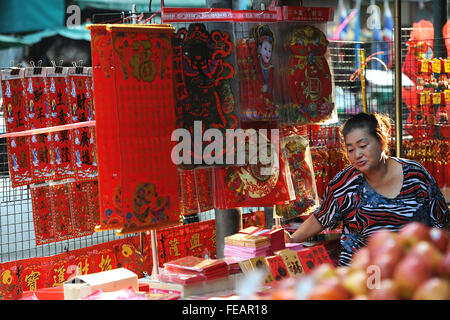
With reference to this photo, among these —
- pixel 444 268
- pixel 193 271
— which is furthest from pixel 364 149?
pixel 444 268

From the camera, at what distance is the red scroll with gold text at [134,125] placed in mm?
2252

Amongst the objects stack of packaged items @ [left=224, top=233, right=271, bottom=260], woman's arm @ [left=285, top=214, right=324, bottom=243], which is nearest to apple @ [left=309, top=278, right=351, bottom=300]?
stack of packaged items @ [left=224, top=233, right=271, bottom=260]

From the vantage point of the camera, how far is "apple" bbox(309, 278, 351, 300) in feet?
4.05

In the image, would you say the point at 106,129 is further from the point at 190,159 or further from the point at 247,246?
the point at 247,246

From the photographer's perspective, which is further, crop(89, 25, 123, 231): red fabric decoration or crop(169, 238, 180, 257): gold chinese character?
crop(169, 238, 180, 257): gold chinese character

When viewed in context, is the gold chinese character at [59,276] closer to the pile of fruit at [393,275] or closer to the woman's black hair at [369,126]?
the woman's black hair at [369,126]

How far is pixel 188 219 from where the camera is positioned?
197 inches

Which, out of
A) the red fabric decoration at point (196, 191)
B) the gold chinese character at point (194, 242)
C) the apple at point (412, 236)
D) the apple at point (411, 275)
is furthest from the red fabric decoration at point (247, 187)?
the apple at point (411, 275)

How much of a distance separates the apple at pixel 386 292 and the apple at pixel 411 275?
0.01 meters

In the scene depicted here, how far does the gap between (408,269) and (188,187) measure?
210 cm

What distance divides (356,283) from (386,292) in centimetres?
7

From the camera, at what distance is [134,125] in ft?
7.53

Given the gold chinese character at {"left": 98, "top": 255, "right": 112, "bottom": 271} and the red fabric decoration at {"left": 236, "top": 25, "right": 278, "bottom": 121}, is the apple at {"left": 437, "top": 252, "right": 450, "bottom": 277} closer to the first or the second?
the red fabric decoration at {"left": 236, "top": 25, "right": 278, "bottom": 121}
